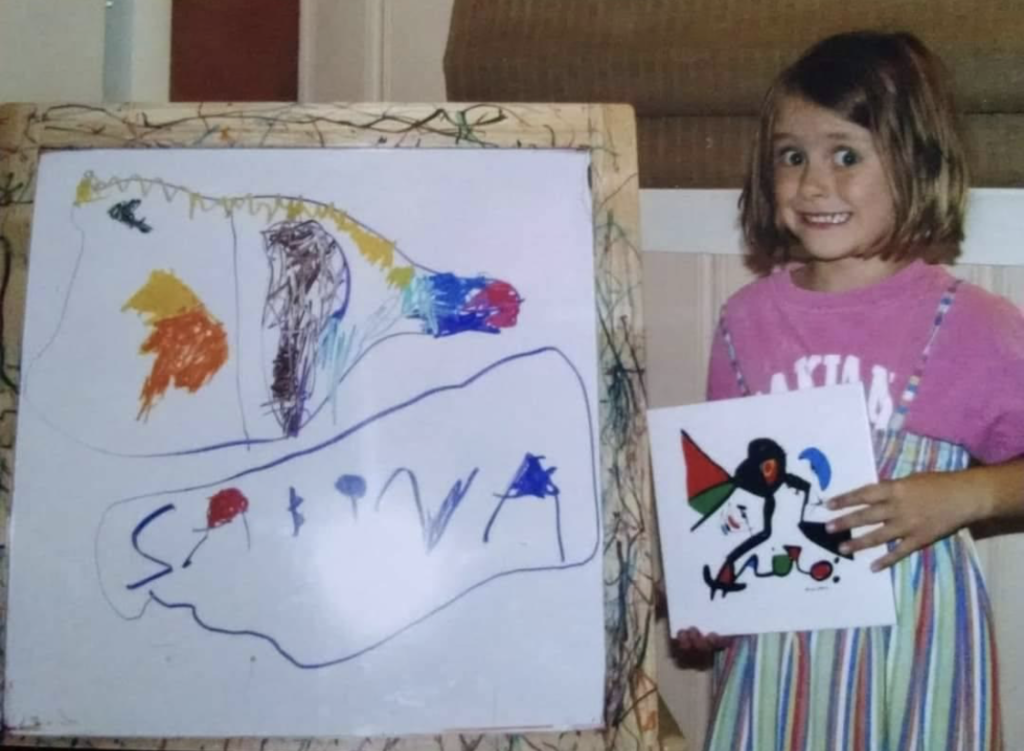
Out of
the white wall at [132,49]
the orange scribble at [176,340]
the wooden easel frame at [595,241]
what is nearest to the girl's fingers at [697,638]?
the wooden easel frame at [595,241]

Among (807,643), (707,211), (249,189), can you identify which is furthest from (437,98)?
(807,643)

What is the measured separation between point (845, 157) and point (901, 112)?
0.18 ft

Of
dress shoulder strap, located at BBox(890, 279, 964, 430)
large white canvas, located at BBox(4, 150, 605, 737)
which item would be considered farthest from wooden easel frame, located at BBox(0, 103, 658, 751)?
dress shoulder strap, located at BBox(890, 279, 964, 430)

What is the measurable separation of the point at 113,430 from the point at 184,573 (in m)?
0.12

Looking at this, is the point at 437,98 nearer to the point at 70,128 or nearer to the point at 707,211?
the point at 707,211

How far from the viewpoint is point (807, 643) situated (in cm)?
80

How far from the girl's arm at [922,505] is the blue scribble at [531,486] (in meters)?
0.22

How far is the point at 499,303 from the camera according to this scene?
719 mm

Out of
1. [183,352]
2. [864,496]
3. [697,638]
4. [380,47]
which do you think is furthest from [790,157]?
[380,47]

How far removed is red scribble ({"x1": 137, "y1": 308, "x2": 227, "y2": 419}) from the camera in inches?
28.1

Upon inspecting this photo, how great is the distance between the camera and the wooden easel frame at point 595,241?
69 cm

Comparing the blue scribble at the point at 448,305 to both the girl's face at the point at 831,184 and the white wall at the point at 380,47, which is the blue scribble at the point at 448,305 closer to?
the girl's face at the point at 831,184

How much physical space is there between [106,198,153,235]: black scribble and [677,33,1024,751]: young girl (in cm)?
52

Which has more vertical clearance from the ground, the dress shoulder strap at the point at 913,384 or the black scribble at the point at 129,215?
the black scribble at the point at 129,215
